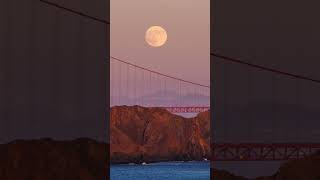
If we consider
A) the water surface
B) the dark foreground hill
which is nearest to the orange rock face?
the water surface

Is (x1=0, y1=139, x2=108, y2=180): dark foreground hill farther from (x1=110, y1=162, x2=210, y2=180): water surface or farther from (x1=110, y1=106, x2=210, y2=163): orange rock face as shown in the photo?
(x1=110, y1=106, x2=210, y2=163): orange rock face

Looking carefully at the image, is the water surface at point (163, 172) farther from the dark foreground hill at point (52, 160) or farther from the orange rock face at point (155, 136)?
the dark foreground hill at point (52, 160)

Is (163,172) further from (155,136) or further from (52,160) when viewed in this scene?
(52,160)

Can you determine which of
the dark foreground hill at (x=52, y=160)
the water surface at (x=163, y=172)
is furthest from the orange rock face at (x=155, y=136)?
the dark foreground hill at (x=52, y=160)

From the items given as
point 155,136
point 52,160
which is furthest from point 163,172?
point 52,160

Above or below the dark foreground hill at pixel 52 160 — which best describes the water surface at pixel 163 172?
below

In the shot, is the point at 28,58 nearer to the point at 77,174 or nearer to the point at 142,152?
the point at 77,174

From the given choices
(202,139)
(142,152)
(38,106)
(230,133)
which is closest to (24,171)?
(38,106)

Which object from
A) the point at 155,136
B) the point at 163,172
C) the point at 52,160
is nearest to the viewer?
the point at 52,160
